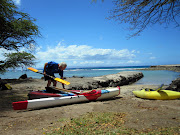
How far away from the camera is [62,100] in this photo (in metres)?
4.96

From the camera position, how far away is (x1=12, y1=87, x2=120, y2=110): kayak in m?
4.36

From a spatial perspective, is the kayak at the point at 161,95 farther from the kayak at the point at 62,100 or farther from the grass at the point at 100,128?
the grass at the point at 100,128

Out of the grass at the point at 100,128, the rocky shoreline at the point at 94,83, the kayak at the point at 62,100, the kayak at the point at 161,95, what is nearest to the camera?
the grass at the point at 100,128

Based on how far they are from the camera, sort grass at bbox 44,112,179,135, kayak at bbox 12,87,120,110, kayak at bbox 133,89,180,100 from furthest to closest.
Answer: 1. kayak at bbox 133,89,180,100
2. kayak at bbox 12,87,120,110
3. grass at bbox 44,112,179,135

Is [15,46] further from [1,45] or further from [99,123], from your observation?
[99,123]

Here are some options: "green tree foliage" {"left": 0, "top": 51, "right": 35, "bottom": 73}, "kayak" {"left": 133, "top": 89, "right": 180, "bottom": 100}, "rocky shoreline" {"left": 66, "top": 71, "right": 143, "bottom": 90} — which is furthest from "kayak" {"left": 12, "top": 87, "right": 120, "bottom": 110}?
"green tree foliage" {"left": 0, "top": 51, "right": 35, "bottom": 73}

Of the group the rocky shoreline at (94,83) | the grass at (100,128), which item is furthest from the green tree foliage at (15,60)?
the grass at (100,128)

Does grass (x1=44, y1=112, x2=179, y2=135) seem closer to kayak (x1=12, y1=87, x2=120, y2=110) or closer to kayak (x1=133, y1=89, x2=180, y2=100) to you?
kayak (x1=12, y1=87, x2=120, y2=110)

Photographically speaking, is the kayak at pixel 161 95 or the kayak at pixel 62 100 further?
the kayak at pixel 161 95

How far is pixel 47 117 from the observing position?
376 cm

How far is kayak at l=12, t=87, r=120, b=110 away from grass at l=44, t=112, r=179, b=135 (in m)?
1.48

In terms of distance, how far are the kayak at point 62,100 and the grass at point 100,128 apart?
1479mm

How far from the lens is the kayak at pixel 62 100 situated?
4363mm

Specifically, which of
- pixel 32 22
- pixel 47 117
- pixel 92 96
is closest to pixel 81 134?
pixel 47 117
